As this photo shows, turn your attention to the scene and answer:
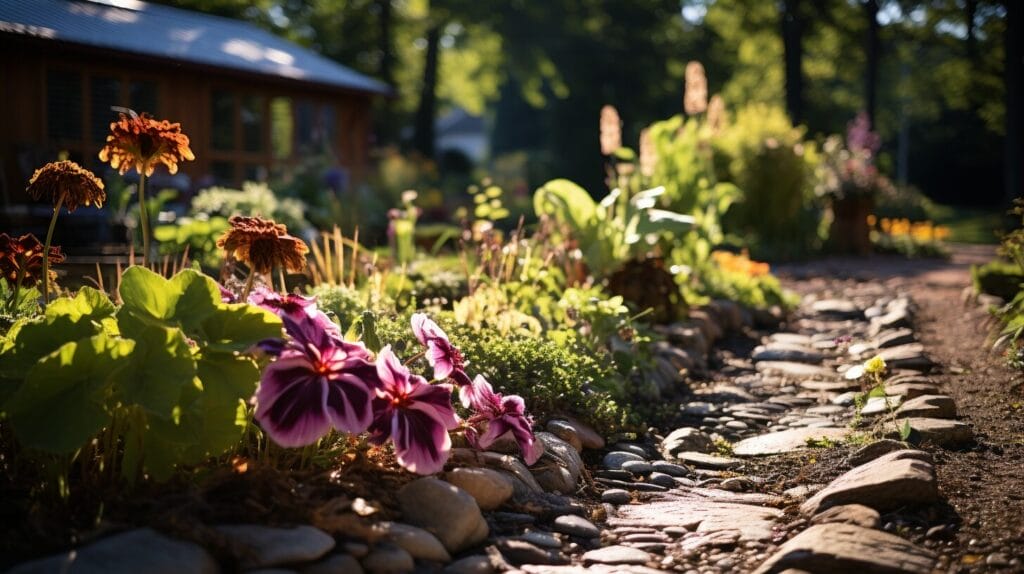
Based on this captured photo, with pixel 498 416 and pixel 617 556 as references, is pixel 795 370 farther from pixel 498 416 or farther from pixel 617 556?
pixel 617 556

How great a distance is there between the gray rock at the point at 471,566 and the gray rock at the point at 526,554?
0.11 meters

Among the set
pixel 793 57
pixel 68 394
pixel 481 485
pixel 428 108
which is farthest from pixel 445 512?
pixel 428 108

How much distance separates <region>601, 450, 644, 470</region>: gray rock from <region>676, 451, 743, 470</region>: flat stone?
19 cm

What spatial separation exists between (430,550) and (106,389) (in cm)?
86

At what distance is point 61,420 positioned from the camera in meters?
2.12

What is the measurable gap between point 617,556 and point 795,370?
302 cm

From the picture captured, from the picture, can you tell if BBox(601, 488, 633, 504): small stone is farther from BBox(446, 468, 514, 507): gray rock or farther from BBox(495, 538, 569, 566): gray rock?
BBox(495, 538, 569, 566): gray rock

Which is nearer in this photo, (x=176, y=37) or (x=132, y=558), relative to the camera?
(x=132, y=558)

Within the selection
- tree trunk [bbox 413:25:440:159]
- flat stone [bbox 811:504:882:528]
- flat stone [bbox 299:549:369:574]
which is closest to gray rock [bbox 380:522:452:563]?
flat stone [bbox 299:549:369:574]

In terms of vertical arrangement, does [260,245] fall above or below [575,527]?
above

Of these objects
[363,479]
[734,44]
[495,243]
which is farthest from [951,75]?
[363,479]

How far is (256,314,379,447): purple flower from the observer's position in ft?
7.39

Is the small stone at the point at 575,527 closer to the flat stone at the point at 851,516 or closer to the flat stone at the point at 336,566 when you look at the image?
the flat stone at the point at 851,516

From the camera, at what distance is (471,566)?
7.65 feet
